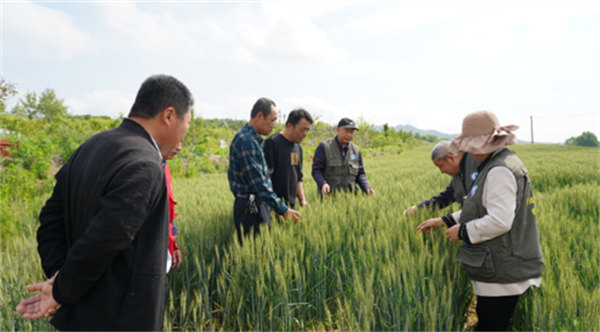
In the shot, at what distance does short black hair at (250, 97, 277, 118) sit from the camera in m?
2.89

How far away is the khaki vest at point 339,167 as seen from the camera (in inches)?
167

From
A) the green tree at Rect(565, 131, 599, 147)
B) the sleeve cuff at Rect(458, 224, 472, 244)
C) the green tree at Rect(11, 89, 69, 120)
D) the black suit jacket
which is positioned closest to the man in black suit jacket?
the black suit jacket

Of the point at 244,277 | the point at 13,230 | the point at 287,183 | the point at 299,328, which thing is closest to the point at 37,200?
the point at 13,230

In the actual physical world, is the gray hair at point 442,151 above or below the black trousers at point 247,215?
above

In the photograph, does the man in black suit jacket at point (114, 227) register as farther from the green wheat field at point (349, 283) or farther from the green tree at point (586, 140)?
the green tree at point (586, 140)

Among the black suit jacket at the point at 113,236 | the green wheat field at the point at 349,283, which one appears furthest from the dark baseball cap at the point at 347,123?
the black suit jacket at the point at 113,236

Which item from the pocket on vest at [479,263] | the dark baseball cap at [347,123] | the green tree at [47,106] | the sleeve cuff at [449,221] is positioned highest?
the green tree at [47,106]

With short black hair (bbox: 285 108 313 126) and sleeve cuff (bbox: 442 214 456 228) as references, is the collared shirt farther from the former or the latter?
sleeve cuff (bbox: 442 214 456 228)

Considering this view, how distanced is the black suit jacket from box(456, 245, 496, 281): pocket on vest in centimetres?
156

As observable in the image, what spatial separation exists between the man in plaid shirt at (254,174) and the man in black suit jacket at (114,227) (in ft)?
4.38

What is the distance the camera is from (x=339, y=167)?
4.33m

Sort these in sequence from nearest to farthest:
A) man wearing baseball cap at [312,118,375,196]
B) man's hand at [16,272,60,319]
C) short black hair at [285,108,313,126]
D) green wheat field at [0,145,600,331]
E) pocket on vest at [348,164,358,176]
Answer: man's hand at [16,272,60,319] → green wheat field at [0,145,600,331] → short black hair at [285,108,313,126] → man wearing baseball cap at [312,118,375,196] → pocket on vest at [348,164,358,176]

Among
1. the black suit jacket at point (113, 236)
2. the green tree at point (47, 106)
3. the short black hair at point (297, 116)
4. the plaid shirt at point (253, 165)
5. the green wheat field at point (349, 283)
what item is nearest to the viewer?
the black suit jacket at point (113, 236)

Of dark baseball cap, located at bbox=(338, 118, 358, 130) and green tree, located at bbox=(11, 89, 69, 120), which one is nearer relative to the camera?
dark baseball cap, located at bbox=(338, 118, 358, 130)
